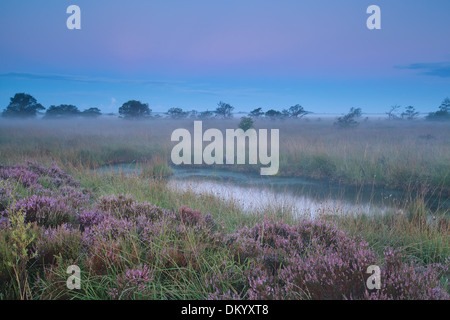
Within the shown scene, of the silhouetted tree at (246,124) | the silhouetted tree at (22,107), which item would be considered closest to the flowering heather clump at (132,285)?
the silhouetted tree at (246,124)

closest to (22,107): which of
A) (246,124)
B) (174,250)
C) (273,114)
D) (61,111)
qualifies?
(61,111)

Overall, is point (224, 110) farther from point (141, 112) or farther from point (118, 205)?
point (118, 205)

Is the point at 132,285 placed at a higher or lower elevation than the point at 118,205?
lower

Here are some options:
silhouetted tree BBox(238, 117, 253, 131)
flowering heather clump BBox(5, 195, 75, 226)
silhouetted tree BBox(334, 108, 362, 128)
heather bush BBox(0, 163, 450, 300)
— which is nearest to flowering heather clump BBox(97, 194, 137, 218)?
heather bush BBox(0, 163, 450, 300)

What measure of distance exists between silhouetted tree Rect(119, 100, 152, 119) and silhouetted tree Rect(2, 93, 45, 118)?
26.9 feet

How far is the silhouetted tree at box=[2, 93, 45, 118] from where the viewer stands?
2904 cm

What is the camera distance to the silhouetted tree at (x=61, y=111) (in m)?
35.7

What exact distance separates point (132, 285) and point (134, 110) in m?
35.0

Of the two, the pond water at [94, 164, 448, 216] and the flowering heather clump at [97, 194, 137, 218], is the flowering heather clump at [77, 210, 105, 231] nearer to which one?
the flowering heather clump at [97, 194, 137, 218]

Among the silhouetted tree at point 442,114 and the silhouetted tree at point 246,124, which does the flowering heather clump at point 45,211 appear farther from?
the silhouetted tree at point 442,114

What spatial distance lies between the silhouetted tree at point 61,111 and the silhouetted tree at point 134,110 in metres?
6.17

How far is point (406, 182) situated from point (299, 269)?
927cm

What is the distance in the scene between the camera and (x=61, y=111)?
36.3 meters

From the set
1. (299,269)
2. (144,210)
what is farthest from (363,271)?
(144,210)
